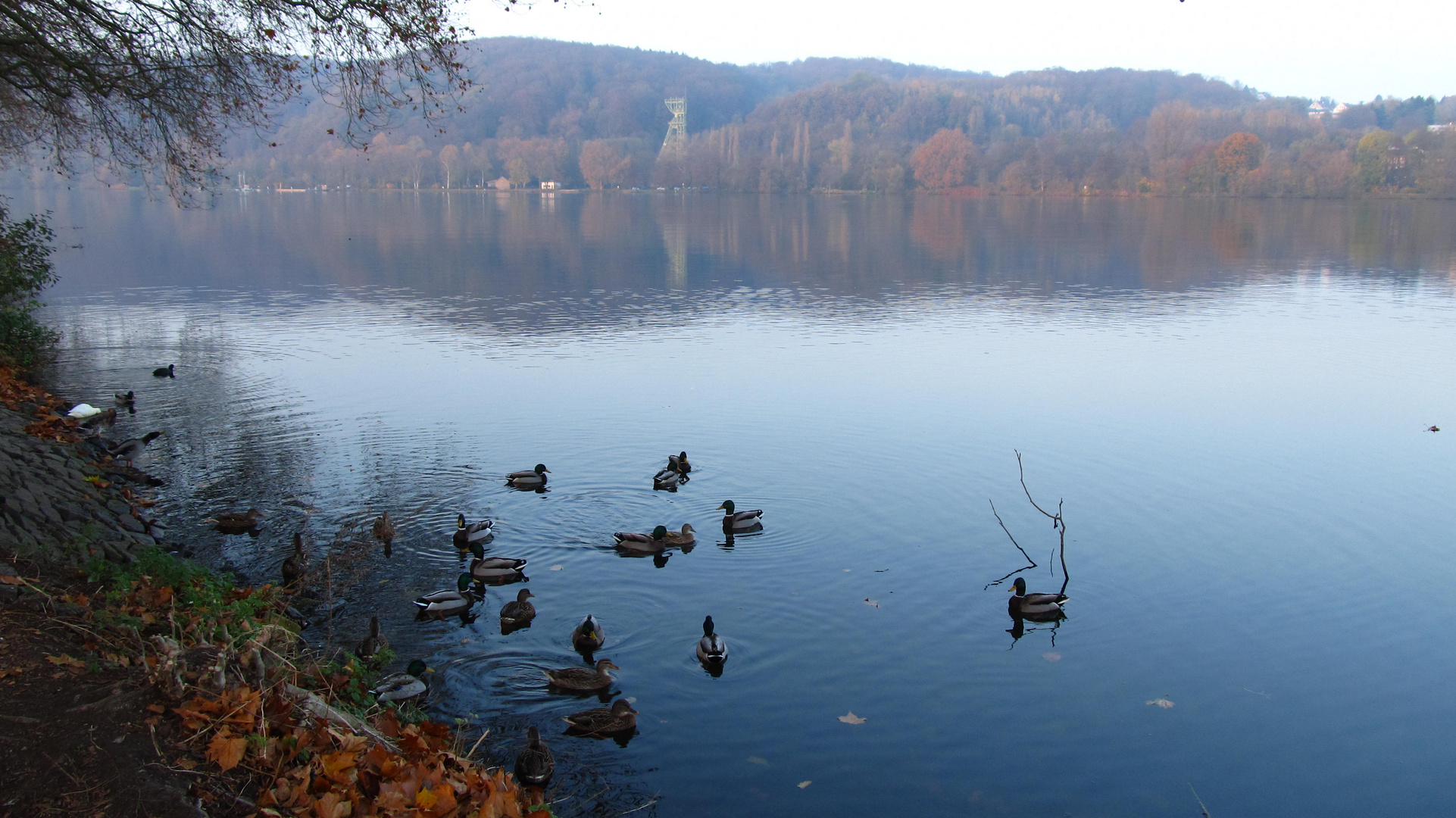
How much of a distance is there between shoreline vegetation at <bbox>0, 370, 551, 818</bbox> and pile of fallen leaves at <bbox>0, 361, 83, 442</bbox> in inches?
282

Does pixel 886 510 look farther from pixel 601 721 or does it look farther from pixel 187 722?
pixel 187 722

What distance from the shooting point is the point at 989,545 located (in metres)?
12.6

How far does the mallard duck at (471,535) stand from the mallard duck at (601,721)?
165 inches

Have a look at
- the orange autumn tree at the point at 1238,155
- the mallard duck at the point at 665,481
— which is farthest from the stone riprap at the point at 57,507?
the orange autumn tree at the point at 1238,155

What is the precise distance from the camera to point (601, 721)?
826cm

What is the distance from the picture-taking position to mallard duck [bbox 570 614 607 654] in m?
9.66

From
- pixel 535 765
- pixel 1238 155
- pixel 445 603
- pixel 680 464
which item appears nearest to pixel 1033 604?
pixel 535 765

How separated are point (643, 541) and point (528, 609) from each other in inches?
86.1

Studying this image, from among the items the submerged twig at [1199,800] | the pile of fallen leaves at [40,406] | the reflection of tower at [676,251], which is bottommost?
the submerged twig at [1199,800]

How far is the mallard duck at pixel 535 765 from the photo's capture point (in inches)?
293

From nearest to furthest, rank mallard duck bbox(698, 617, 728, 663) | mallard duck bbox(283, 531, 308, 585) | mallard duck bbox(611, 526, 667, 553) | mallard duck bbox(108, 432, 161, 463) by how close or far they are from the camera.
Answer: mallard duck bbox(698, 617, 728, 663)
mallard duck bbox(283, 531, 308, 585)
mallard duck bbox(611, 526, 667, 553)
mallard duck bbox(108, 432, 161, 463)

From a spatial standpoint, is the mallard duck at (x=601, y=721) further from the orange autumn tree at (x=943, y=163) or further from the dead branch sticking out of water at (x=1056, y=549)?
the orange autumn tree at (x=943, y=163)

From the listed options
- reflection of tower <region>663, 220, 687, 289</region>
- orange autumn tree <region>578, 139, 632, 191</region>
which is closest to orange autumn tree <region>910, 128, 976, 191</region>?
orange autumn tree <region>578, 139, 632, 191</region>

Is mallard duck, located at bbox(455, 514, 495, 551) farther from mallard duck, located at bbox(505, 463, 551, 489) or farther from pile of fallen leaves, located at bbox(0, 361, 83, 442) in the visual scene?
pile of fallen leaves, located at bbox(0, 361, 83, 442)
